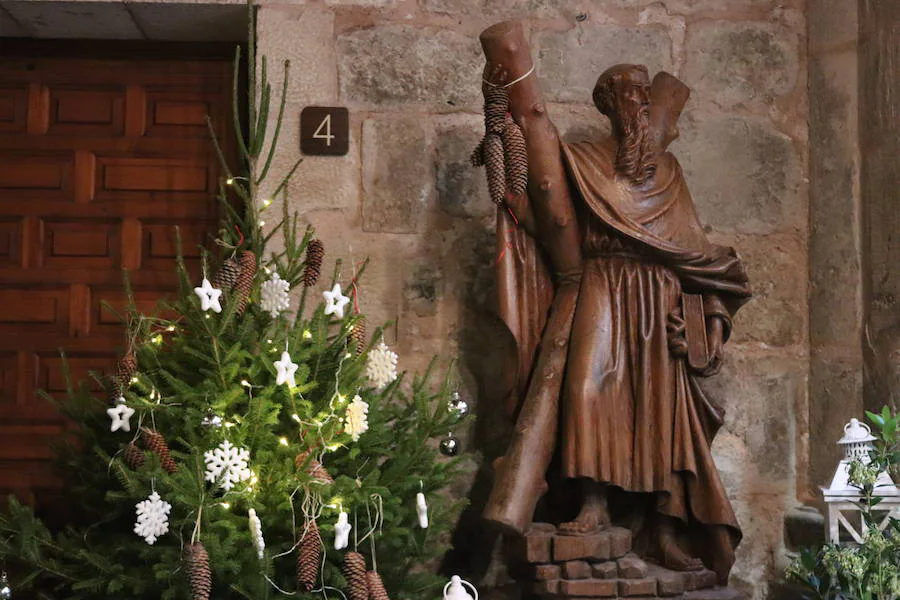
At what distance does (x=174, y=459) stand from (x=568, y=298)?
109cm

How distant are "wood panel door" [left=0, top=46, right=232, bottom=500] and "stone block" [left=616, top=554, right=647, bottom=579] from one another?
5.25 feet

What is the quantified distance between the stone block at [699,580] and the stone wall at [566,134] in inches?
17.2

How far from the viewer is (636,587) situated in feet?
9.77

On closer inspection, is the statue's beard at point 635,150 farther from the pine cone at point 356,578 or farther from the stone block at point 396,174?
the pine cone at point 356,578

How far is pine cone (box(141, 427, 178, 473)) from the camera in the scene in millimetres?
2771

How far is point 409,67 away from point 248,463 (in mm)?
1397

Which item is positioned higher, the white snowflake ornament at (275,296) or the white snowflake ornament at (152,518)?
the white snowflake ornament at (275,296)

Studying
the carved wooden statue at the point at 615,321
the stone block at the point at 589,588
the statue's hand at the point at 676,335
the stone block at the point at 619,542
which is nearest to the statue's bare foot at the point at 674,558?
the carved wooden statue at the point at 615,321

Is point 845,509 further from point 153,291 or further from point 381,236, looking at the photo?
point 153,291

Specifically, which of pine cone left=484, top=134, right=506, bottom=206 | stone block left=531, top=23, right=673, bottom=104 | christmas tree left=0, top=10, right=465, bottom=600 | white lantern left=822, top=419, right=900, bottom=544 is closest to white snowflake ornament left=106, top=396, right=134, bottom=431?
christmas tree left=0, top=10, right=465, bottom=600

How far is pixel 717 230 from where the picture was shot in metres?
3.69

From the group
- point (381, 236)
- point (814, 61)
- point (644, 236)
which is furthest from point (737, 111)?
point (381, 236)

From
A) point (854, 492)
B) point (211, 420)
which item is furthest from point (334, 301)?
point (854, 492)

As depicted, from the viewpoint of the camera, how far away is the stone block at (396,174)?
359 centimetres
